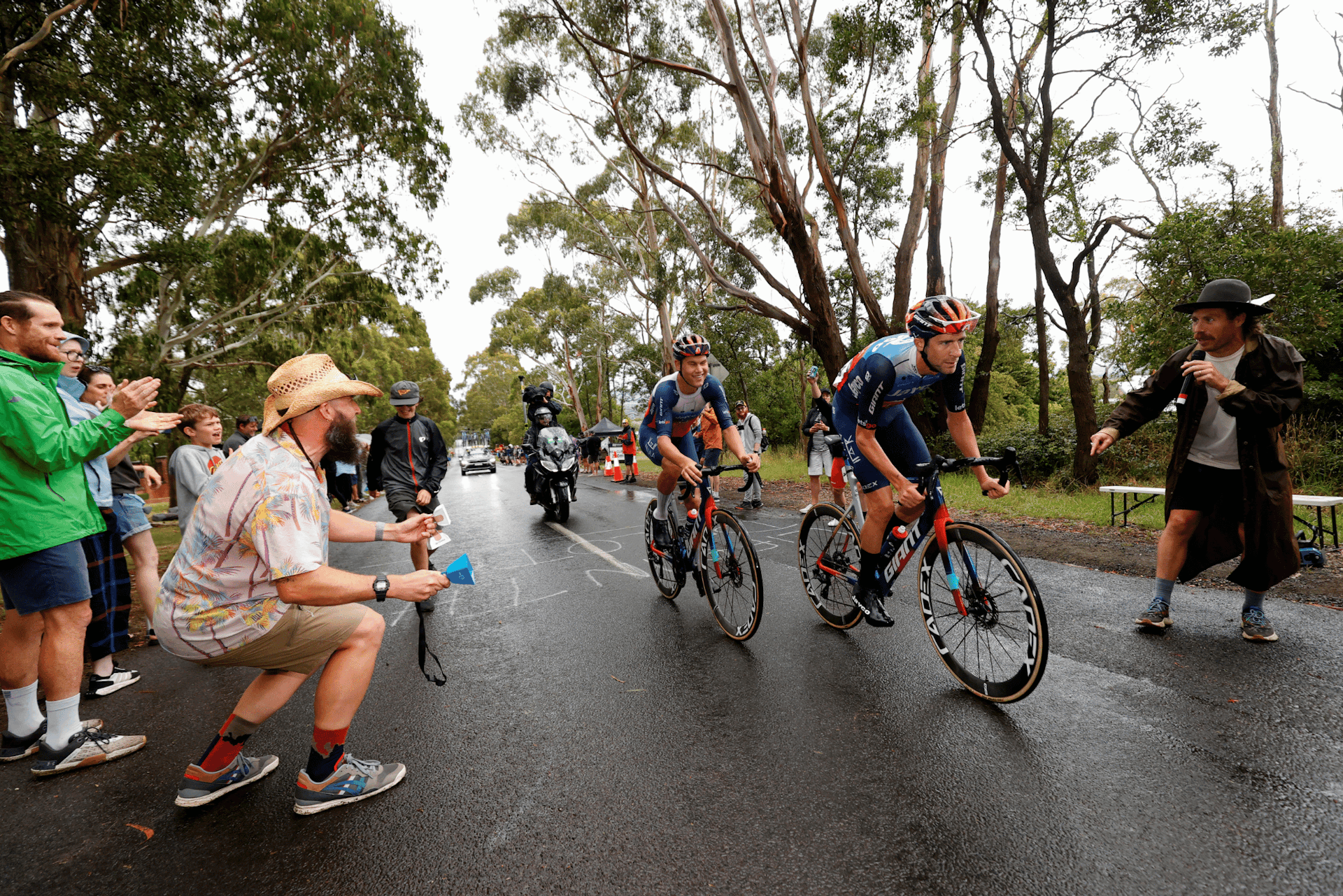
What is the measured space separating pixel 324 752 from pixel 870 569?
3070 millimetres

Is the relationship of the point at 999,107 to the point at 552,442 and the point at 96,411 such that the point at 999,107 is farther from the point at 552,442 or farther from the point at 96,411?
the point at 96,411

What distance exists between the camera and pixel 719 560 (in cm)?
465

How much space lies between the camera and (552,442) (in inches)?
460

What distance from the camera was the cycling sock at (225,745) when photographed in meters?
2.66

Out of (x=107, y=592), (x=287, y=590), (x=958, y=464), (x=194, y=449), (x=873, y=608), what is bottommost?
(x=873, y=608)

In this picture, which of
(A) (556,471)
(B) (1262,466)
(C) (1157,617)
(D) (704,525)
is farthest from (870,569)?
(A) (556,471)

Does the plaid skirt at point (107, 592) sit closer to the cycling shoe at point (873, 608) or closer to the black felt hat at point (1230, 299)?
the cycling shoe at point (873, 608)

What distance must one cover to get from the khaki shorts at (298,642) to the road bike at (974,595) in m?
2.92

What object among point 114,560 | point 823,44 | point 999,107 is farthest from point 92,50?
point 823,44

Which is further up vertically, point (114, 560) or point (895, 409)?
point (895, 409)

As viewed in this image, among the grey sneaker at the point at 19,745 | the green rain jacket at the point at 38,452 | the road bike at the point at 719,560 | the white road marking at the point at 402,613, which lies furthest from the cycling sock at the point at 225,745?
the road bike at the point at 719,560

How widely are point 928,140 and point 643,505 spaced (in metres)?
10.9

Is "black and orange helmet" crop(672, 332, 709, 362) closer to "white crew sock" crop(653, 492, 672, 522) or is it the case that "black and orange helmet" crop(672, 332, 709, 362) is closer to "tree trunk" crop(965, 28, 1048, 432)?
"white crew sock" crop(653, 492, 672, 522)

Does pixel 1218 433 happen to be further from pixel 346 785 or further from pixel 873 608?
pixel 346 785
